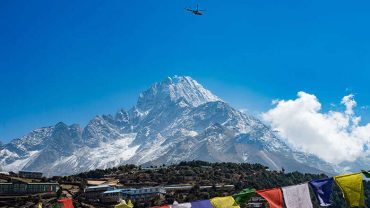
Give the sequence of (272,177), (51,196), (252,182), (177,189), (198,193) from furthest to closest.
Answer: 1. (272,177)
2. (252,182)
3. (177,189)
4. (198,193)
5. (51,196)

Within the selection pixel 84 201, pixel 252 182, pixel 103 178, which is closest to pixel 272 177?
pixel 252 182

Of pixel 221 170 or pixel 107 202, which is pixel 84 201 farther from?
pixel 221 170

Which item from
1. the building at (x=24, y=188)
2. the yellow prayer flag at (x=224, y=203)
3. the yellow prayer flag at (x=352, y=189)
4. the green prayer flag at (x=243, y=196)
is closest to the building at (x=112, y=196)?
the building at (x=24, y=188)

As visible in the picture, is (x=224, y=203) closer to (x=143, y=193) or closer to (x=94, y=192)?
(x=143, y=193)

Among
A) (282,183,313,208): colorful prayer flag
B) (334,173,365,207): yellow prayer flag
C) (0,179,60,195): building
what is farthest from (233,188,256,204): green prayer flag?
(0,179,60,195): building

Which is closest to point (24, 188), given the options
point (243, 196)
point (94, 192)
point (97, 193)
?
point (94, 192)

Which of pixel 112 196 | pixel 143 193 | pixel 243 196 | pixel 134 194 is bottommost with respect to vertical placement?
pixel 243 196

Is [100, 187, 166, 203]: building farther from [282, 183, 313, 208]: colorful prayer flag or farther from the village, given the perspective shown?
[282, 183, 313, 208]: colorful prayer flag
